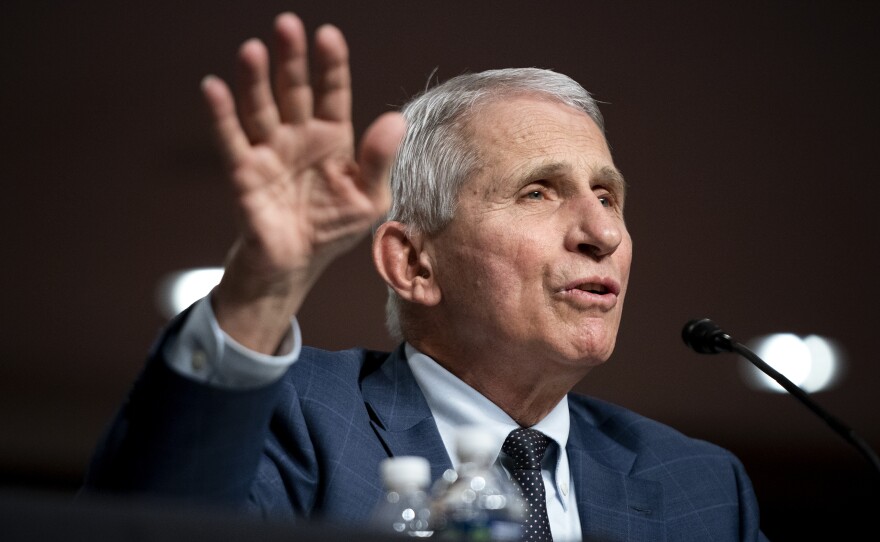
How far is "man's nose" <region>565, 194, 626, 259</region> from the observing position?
65.7 inches

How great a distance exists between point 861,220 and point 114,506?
451 centimetres

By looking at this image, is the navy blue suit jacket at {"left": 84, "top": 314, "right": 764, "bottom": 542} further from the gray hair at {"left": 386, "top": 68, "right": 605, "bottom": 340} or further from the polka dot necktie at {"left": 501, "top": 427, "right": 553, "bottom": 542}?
the gray hair at {"left": 386, "top": 68, "right": 605, "bottom": 340}

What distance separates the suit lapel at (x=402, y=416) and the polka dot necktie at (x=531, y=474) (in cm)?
11

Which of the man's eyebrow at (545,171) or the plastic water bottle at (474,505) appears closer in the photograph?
A: the plastic water bottle at (474,505)

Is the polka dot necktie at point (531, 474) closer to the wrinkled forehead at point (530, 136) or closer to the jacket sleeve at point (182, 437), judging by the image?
the wrinkled forehead at point (530, 136)

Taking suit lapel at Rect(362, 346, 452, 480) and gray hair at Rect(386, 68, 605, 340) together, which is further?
gray hair at Rect(386, 68, 605, 340)

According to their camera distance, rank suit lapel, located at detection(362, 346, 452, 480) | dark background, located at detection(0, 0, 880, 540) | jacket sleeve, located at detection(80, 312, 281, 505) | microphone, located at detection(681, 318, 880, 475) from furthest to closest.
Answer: dark background, located at detection(0, 0, 880, 540) < suit lapel, located at detection(362, 346, 452, 480) < microphone, located at detection(681, 318, 880, 475) < jacket sleeve, located at detection(80, 312, 281, 505)

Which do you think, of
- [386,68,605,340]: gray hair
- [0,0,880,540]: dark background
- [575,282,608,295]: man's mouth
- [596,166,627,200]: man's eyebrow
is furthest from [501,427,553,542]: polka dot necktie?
[0,0,880,540]: dark background

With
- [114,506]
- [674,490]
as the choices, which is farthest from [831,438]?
[114,506]

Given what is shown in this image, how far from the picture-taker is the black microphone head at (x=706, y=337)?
1.53m

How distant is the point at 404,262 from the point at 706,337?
0.54 metres

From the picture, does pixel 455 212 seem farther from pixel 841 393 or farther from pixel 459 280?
pixel 841 393

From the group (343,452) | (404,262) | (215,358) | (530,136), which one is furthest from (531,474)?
(215,358)

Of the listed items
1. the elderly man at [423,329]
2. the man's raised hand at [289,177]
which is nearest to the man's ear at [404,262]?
the elderly man at [423,329]
